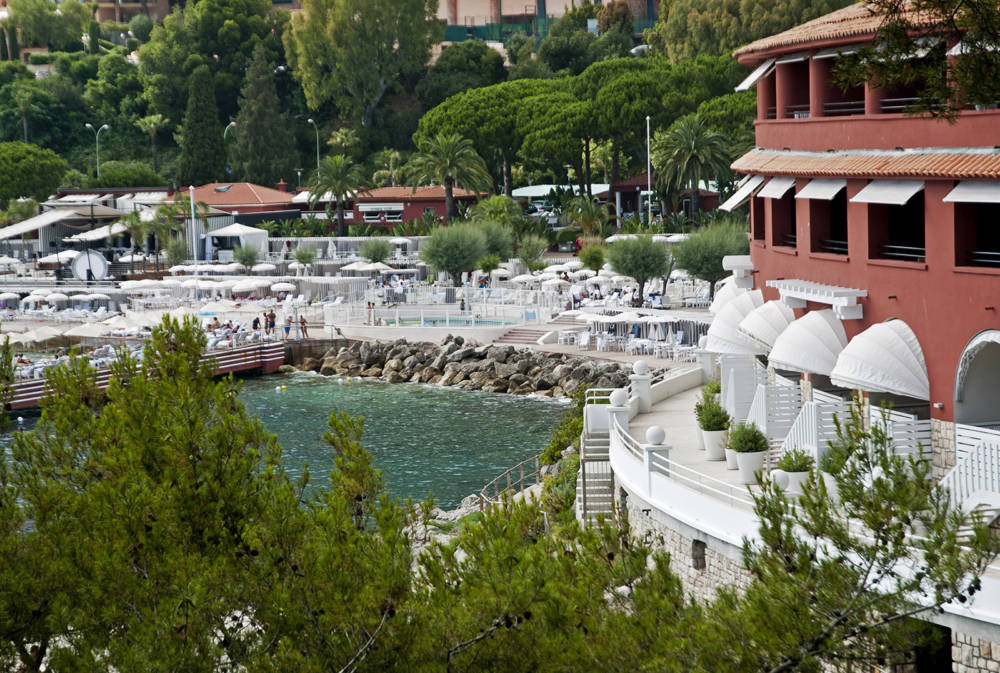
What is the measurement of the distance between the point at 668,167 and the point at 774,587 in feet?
196

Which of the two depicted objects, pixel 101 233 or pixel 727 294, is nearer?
pixel 727 294

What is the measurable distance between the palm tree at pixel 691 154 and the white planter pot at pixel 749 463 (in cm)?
4989

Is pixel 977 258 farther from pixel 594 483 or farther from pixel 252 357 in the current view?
pixel 252 357

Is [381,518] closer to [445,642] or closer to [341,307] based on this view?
[445,642]

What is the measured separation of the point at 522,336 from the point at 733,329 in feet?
93.9

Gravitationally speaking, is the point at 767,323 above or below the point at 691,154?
below

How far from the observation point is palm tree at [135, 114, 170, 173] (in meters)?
107

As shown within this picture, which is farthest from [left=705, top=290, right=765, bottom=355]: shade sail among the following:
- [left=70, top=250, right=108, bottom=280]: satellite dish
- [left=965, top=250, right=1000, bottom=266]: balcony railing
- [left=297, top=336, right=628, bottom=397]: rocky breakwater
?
[left=70, top=250, right=108, bottom=280]: satellite dish

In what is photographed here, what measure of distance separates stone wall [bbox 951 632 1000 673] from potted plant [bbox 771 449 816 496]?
353 cm

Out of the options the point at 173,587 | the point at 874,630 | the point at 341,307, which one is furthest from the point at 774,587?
the point at 341,307

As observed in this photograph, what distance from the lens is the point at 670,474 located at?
58.3 feet

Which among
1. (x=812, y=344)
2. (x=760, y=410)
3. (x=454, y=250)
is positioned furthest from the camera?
(x=454, y=250)

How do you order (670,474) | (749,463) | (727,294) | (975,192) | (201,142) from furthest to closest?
(201,142) < (727,294) < (749,463) < (670,474) < (975,192)

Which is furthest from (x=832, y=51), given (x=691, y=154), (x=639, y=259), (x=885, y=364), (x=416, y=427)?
(x=691, y=154)
